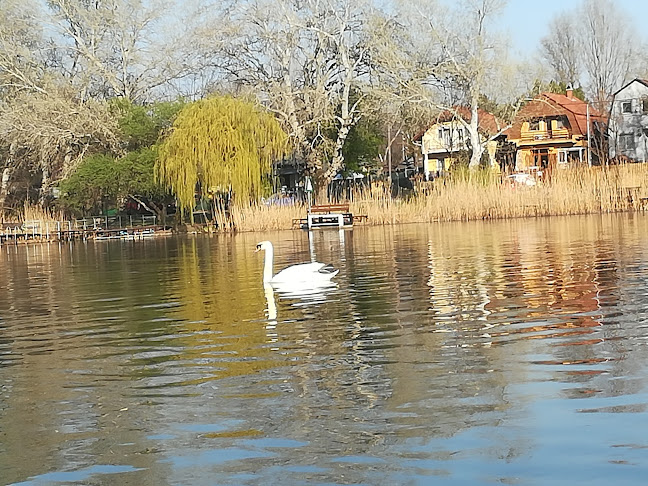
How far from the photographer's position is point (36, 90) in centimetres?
5238

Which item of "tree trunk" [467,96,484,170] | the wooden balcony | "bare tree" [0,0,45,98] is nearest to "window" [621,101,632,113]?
the wooden balcony

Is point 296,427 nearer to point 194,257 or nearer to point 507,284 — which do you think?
point 507,284

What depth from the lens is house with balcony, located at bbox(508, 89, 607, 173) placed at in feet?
247

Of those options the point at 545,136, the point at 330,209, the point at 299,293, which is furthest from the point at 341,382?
the point at 545,136

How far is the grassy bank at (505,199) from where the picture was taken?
4272 cm

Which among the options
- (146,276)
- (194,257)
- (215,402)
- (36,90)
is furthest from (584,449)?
(36,90)

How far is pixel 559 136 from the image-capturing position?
75.4 m

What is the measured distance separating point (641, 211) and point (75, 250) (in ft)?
77.7

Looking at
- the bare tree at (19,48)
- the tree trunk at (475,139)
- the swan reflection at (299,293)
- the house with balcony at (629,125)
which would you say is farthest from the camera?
the house with balcony at (629,125)

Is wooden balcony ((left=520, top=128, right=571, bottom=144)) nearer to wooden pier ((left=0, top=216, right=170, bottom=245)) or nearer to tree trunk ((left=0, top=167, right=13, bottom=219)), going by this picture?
wooden pier ((left=0, top=216, right=170, bottom=245))

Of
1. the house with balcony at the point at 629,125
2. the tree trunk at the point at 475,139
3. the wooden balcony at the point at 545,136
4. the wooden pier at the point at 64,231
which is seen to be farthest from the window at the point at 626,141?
the wooden pier at the point at 64,231

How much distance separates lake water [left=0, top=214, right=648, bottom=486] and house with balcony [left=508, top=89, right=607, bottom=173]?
5887 cm

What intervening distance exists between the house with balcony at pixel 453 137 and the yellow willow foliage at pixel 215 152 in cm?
1191

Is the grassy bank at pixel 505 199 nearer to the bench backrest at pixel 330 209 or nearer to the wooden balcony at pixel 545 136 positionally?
the bench backrest at pixel 330 209
